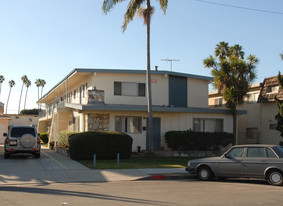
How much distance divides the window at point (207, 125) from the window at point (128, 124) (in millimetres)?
3969

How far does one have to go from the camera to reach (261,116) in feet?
89.7

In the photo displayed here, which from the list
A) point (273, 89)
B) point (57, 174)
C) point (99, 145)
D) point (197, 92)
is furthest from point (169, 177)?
point (273, 89)

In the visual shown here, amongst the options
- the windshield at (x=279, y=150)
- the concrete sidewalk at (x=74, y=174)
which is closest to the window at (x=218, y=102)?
the concrete sidewalk at (x=74, y=174)

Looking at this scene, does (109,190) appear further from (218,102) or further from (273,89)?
(218,102)

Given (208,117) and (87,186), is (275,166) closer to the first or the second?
(87,186)

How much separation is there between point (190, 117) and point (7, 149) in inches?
461

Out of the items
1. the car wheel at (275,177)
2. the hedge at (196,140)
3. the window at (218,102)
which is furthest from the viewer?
the window at (218,102)

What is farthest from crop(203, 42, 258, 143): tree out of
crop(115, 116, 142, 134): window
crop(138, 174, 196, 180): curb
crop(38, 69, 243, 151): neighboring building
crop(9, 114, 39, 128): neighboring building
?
crop(9, 114, 39, 128): neighboring building

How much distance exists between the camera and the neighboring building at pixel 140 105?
22578 millimetres

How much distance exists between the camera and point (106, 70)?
23.8m

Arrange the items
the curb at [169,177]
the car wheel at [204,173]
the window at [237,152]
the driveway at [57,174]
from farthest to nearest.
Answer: the curb at [169,177], the car wheel at [204,173], the driveway at [57,174], the window at [237,152]

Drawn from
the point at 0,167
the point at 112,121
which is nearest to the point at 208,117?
the point at 112,121

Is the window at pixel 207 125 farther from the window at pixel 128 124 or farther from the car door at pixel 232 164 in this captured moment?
the car door at pixel 232 164

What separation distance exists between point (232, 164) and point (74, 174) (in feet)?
20.1
